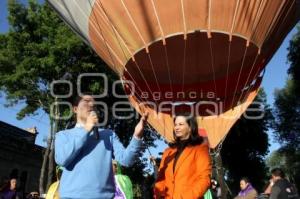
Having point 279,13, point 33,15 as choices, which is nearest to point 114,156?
point 279,13

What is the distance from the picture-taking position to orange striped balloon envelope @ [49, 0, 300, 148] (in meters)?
8.13

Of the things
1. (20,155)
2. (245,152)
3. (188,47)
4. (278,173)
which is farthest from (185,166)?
(245,152)

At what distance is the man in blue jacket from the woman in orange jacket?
2.41 ft

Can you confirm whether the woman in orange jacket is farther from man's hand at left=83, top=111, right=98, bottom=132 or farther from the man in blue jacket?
man's hand at left=83, top=111, right=98, bottom=132

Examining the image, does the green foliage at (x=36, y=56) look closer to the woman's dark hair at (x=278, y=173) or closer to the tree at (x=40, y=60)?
the tree at (x=40, y=60)

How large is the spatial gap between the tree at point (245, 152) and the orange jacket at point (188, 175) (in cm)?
2447

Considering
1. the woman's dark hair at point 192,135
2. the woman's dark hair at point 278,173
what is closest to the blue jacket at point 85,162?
the woman's dark hair at point 192,135

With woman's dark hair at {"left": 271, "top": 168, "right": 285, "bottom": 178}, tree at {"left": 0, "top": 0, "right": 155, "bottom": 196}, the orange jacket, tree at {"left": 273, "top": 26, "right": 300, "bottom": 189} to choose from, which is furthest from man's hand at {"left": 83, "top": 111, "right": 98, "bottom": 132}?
tree at {"left": 273, "top": 26, "right": 300, "bottom": 189}

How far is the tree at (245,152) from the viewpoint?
29.0 metres

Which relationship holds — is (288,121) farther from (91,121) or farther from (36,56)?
(91,121)

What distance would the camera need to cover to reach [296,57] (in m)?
27.5

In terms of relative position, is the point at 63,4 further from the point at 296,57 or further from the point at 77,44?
the point at 296,57

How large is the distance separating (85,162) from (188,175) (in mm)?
1115

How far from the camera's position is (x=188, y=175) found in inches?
160
